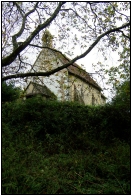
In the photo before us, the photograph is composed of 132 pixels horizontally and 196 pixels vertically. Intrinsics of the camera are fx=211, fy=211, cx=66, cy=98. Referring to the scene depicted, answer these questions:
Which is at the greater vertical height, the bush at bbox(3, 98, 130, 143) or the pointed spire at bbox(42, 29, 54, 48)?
the pointed spire at bbox(42, 29, 54, 48)

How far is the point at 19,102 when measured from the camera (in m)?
12.1

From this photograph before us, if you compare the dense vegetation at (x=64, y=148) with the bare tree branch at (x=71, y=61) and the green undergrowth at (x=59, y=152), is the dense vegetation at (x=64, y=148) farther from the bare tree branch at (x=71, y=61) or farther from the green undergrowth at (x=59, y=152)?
the bare tree branch at (x=71, y=61)

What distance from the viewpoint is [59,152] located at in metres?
8.87

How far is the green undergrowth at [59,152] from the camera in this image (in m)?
5.38

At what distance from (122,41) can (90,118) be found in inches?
192

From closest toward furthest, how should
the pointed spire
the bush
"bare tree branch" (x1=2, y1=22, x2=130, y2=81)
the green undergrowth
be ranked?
the green undergrowth
"bare tree branch" (x1=2, y1=22, x2=130, y2=81)
the pointed spire
the bush

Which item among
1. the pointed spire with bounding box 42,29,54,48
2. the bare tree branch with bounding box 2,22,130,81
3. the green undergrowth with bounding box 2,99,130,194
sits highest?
the pointed spire with bounding box 42,29,54,48

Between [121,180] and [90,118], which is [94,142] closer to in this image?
[90,118]

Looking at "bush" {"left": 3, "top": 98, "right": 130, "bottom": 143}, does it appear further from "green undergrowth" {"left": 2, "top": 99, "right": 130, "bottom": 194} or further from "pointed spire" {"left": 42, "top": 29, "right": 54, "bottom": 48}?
"pointed spire" {"left": 42, "top": 29, "right": 54, "bottom": 48}

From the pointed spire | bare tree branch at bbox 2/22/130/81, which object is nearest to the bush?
the pointed spire

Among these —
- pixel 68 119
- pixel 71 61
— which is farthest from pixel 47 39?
pixel 68 119

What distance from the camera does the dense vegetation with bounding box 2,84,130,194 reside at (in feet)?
17.8

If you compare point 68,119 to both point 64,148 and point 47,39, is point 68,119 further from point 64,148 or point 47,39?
point 47,39

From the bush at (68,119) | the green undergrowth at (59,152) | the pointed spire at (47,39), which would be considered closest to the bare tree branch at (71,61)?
the pointed spire at (47,39)
